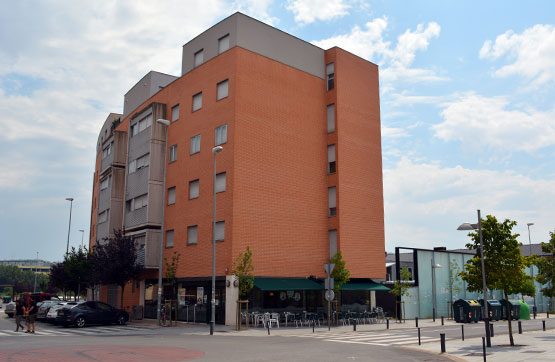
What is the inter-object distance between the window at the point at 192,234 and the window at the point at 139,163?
7366 mm

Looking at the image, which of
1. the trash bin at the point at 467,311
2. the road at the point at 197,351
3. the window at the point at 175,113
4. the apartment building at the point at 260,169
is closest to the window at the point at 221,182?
the apartment building at the point at 260,169

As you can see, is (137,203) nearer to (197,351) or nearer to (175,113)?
(175,113)

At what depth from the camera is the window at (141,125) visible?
40.6 m

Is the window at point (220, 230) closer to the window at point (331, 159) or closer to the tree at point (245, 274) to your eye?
the tree at point (245, 274)

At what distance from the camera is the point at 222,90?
113ft

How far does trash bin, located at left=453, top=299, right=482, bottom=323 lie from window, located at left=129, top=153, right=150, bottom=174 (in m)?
25.5

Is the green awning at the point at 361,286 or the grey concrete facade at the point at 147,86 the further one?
the grey concrete facade at the point at 147,86

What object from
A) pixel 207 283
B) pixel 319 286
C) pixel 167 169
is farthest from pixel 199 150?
pixel 319 286

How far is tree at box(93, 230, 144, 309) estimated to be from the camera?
35.2 meters

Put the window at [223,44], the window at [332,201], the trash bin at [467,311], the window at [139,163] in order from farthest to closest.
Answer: the window at [139,163]
the window at [332,201]
the trash bin at [467,311]
the window at [223,44]

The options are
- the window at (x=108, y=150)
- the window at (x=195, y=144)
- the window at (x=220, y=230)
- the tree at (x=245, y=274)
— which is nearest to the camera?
the tree at (x=245, y=274)

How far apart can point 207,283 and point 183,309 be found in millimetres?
3347

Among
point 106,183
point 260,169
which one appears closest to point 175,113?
point 260,169

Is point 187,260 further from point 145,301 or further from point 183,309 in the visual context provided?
point 145,301
